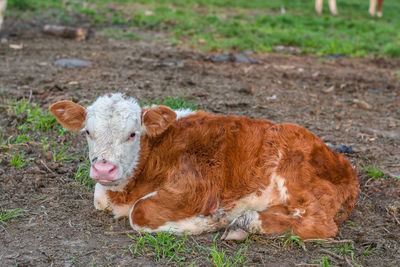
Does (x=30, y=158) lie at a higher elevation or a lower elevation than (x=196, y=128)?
lower

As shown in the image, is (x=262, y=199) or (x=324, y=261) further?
(x=262, y=199)

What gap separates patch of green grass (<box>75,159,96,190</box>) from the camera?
479cm

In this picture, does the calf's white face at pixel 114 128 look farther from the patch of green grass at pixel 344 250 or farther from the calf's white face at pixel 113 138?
the patch of green grass at pixel 344 250

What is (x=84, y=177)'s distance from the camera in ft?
16.2

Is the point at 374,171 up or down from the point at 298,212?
down

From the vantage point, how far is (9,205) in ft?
14.2

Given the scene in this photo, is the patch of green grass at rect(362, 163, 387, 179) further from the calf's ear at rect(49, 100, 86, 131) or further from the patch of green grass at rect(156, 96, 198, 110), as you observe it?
the calf's ear at rect(49, 100, 86, 131)

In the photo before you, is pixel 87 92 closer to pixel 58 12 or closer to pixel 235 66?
pixel 235 66

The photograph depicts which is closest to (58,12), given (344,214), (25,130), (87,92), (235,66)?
(235,66)

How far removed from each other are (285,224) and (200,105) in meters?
3.28

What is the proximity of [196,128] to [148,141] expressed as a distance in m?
0.44

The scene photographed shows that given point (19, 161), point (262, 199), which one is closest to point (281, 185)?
point (262, 199)

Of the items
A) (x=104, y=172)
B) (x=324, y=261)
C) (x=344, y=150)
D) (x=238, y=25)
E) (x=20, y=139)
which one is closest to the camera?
(x=324, y=261)

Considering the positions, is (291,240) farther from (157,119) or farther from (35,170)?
(35,170)
